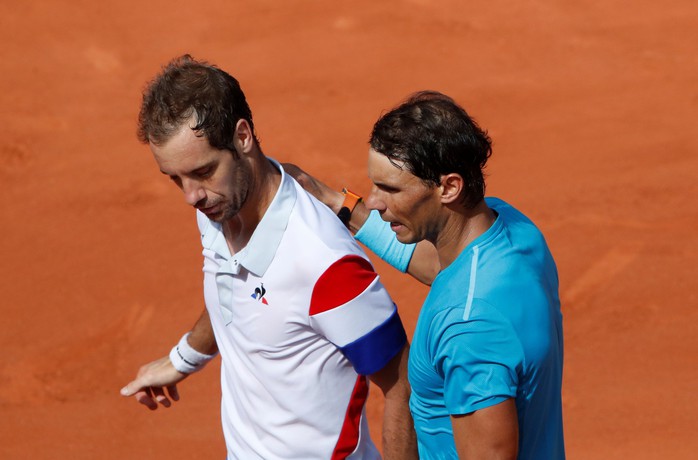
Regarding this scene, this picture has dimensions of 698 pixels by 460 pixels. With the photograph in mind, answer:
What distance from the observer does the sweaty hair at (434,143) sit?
2617mm

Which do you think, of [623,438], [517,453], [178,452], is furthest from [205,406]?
[517,453]

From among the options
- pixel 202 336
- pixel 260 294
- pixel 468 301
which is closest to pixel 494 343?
pixel 468 301

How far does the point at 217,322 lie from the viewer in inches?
126

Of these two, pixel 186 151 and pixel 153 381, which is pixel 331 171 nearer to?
pixel 153 381

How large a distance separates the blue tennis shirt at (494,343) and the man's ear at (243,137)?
747 mm

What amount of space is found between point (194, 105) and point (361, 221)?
2.91 ft

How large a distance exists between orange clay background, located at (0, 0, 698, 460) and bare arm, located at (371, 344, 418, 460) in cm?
269

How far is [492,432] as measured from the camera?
237cm

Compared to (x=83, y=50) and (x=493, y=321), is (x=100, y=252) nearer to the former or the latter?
(x=83, y=50)

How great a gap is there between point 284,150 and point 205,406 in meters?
2.90

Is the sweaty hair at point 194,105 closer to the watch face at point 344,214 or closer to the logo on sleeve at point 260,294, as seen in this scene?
the logo on sleeve at point 260,294

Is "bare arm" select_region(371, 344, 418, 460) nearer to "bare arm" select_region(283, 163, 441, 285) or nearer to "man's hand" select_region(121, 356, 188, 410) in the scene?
"bare arm" select_region(283, 163, 441, 285)

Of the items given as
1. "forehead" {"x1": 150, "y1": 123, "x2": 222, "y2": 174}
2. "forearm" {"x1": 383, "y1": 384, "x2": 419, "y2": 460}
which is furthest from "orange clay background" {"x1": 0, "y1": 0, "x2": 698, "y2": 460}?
"forehead" {"x1": 150, "y1": 123, "x2": 222, "y2": 174}

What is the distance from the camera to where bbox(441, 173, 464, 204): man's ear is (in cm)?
262
